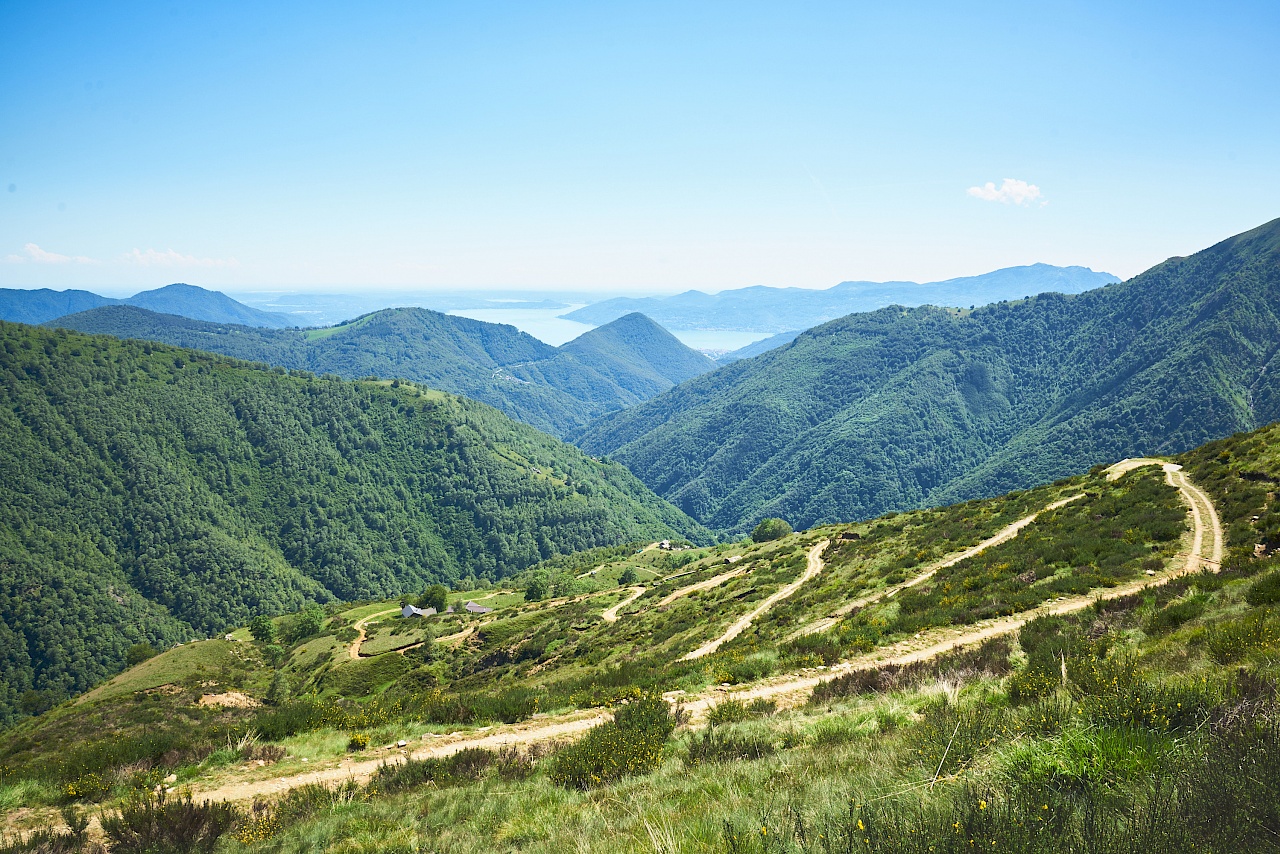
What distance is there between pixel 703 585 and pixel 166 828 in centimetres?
4119

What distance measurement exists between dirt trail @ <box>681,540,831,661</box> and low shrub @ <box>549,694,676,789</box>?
10913 mm

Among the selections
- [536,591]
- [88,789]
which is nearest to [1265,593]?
[88,789]

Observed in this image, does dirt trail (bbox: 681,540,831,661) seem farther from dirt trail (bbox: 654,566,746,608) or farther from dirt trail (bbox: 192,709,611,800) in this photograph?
dirt trail (bbox: 192,709,611,800)

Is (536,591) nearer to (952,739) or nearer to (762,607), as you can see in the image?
(762,607)

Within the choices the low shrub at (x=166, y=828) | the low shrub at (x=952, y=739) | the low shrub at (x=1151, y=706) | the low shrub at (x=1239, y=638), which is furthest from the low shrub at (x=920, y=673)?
the low shrub at (x=166, y=828)

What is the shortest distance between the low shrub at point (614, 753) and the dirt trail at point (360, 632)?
5404 centimetres

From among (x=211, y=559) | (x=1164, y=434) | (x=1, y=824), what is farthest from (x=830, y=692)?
(x=1164, y=434)

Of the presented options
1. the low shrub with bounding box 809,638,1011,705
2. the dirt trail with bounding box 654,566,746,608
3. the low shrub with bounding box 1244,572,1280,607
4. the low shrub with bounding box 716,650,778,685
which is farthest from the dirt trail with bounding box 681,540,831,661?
the low shrub with bounding box 1244,572,1280,607

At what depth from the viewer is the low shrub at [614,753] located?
30.6 feet

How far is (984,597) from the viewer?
19922 mm

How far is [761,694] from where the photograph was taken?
1463cm

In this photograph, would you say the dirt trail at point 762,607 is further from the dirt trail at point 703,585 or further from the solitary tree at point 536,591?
the solitary tree at point 536,591

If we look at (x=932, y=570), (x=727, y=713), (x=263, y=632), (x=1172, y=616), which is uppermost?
(x=1172, y=616)

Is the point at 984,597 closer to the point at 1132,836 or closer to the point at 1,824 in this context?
the point at 1132,836
